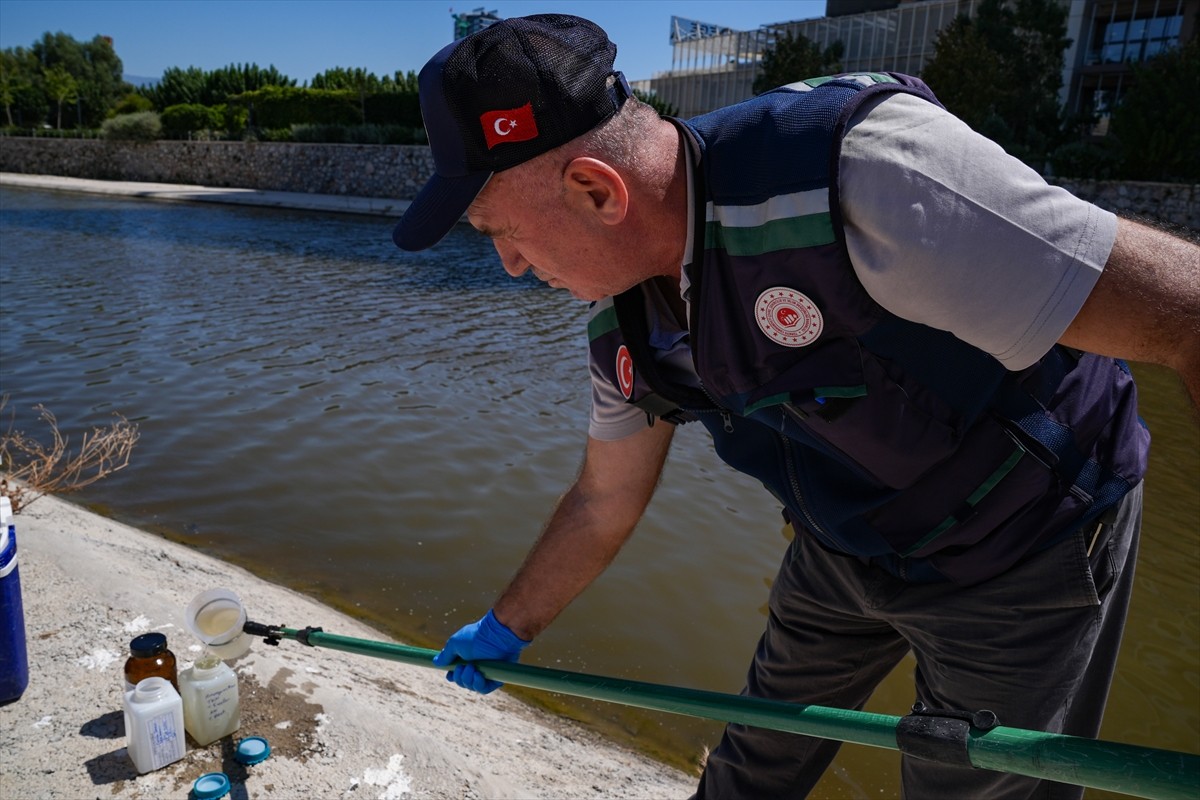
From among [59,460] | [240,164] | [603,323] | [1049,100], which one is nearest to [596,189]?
[603,323]

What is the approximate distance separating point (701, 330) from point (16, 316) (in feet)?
35.5

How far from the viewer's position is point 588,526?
7.32ft

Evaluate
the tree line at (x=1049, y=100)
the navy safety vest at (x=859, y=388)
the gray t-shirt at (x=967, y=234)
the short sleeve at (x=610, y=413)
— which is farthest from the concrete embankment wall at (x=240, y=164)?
the gray t-shirt at (x=967, y=234)

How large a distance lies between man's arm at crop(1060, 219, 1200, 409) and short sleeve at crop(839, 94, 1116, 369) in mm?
33

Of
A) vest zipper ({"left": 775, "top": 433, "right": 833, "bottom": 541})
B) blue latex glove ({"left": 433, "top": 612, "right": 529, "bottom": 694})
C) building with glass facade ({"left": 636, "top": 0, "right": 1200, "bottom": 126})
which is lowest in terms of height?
blue latex glove ({"left": 433, "top": 612, "right": 529, "bottom": 694})

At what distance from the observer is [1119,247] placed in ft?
4.12

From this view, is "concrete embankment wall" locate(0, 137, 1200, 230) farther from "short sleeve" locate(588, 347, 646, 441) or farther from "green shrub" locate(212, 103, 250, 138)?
"short sleeve" locate(588, 347, 646, 441)

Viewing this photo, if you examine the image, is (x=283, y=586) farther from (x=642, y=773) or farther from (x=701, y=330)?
(x=701, y=330)

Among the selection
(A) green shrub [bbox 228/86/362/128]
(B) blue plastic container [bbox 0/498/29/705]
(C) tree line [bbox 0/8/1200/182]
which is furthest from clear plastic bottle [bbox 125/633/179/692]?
(A) green shrub [bbox 228/86/362/128]

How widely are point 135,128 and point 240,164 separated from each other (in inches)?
210

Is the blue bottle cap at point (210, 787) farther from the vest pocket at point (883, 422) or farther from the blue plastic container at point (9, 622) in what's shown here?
the vest pocket at point (883, 422)

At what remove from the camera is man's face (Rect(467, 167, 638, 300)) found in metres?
1.59

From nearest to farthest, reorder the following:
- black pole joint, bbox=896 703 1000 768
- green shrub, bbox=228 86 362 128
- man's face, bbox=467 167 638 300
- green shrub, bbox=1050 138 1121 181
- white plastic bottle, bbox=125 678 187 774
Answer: black pole joint, bbox=896 703 1000 768
man's face, bbox=467 167 638 300
white plastic bottle, bbox=125 678 187 774
green shrub, bbox=1050 138 1121 181
green shrub, bbox=228 86 362 128

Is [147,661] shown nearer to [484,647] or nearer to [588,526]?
[484,647]
